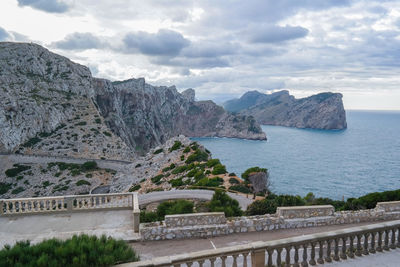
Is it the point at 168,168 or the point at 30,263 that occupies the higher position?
the point at 30,263

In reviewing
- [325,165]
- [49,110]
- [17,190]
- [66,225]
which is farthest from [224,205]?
[325,165]

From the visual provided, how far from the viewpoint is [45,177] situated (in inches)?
2176

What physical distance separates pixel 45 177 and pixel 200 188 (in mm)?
42055

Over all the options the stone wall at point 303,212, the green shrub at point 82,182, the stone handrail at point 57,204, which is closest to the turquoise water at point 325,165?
the green shrub at point 82,182

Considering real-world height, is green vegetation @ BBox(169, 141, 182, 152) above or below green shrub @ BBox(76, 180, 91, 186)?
above

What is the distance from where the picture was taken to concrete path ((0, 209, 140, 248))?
11299 mm

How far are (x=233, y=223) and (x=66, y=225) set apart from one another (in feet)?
25.1

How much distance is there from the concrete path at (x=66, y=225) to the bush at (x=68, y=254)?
5.35 meters

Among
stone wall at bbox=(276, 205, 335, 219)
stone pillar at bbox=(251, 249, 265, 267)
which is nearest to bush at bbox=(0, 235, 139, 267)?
stone pillar at bbox=(251, 249, 265, 267)

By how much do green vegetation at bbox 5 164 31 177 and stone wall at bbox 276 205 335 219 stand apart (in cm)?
5926

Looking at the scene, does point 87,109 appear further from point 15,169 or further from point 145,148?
point 145,148

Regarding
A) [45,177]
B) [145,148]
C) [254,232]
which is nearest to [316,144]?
[145,148]

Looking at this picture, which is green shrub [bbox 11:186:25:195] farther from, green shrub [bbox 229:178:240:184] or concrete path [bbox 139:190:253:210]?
green shrub [bbox 229:178:240:184]

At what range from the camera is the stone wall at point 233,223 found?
36.9ft
